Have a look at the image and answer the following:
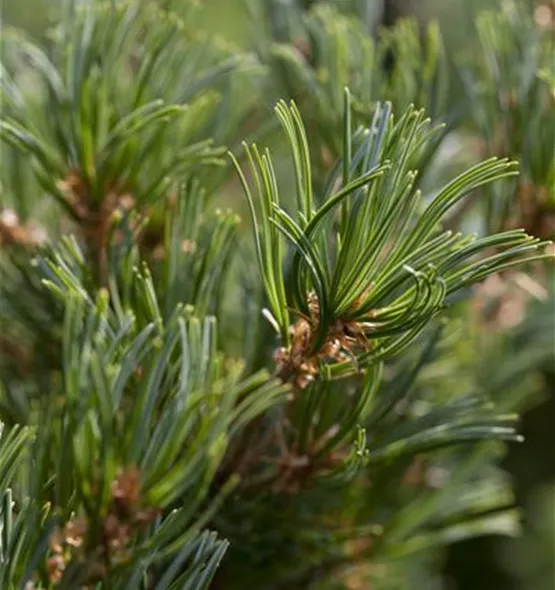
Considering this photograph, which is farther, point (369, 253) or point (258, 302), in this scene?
point (258, 302)

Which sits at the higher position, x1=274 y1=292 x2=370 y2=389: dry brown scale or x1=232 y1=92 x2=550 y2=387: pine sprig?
x1=232 y1=92 x2=550 y2=387: pine sprig

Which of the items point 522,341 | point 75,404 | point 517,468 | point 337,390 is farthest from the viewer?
point 517,468

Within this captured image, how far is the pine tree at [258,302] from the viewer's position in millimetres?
341

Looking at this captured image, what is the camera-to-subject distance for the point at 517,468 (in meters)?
1.11

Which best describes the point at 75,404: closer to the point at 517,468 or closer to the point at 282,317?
the point at 282,317

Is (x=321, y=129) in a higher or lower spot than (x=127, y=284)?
higher

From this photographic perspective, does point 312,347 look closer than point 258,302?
Yes

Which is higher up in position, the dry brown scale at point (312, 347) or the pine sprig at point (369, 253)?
the pine sprig at point (369, 253)

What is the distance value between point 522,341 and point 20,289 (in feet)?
0.90

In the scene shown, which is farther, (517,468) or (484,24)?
(517,468)

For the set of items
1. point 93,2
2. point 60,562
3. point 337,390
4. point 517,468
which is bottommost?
point 60,562

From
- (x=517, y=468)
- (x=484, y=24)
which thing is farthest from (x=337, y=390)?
→ (x=517, y=468)

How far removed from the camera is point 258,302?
1.55ft

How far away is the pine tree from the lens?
1.12 ft
